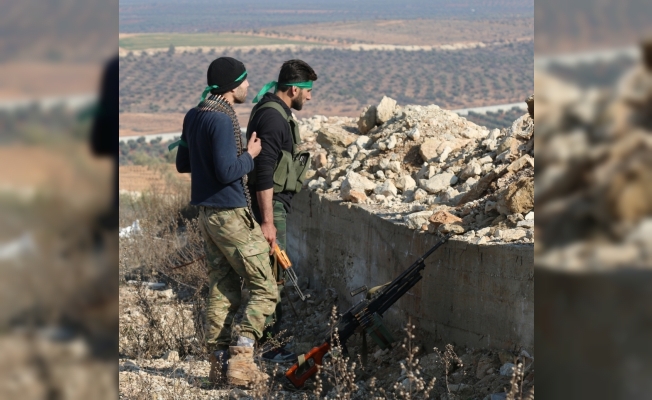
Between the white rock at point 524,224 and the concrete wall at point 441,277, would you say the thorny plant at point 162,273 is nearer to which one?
the concrete wall at point 441,277

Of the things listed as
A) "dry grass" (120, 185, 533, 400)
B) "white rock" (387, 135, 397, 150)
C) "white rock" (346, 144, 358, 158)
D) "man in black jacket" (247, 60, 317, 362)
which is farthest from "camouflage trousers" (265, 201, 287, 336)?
"white rock" (346, 144, 358, 158)

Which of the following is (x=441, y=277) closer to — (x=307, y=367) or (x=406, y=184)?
(x=307, y=367)

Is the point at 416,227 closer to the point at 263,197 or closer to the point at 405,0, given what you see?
the point at 263,197

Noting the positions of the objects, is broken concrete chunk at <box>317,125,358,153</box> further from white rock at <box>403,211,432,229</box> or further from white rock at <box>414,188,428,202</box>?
white rock at <box>403,211,432,229</box>

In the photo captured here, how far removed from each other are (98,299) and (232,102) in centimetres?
322

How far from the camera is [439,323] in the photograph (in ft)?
17.6

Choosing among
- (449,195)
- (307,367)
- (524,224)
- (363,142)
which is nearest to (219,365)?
(307,367)

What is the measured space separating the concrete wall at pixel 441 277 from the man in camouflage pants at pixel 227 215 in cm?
108

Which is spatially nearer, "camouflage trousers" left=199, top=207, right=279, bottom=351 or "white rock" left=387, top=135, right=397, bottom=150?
"camouflage trousers" left=199, top=207, right=279, bottom=351

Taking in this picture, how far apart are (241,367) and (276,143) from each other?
1.34 meters

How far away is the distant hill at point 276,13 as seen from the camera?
3699 inches

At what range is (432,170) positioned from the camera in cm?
712

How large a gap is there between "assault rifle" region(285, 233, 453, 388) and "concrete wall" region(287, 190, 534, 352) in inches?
8.8

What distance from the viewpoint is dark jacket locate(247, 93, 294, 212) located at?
5137mm
